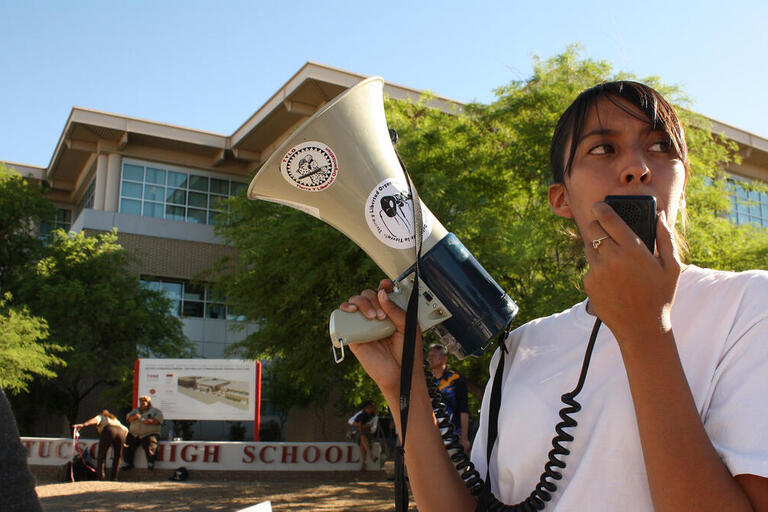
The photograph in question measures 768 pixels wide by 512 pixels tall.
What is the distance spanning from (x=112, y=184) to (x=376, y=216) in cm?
2918

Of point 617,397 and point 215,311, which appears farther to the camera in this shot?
point 215,311

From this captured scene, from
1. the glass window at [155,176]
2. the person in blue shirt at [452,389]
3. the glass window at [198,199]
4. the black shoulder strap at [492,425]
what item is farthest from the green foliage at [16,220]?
the black shoulder strap at [492,425]

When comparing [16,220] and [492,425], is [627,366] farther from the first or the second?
[16,220]

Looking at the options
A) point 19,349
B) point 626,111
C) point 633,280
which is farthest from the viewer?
point 19,349

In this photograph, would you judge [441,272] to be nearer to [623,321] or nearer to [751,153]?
[623,321]

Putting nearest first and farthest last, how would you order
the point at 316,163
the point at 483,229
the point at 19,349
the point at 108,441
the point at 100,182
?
the point at 316,163 → the point at 483,229 → the point at 108,441 → the point at 19,349 → the point at 100,182

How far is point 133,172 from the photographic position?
95.3 ft

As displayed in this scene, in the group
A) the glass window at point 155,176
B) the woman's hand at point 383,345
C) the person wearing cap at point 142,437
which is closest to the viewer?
the woman's hand at point 383,345

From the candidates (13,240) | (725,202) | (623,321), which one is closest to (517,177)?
(725,202)

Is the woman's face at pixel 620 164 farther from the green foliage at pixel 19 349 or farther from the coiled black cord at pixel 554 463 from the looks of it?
the green foliage at pixel 19 349

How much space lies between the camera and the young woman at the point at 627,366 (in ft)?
3.16

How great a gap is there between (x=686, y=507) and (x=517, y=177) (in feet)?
35.7

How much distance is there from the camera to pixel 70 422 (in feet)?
81.4

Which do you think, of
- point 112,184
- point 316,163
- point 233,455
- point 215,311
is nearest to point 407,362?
point 316,163
